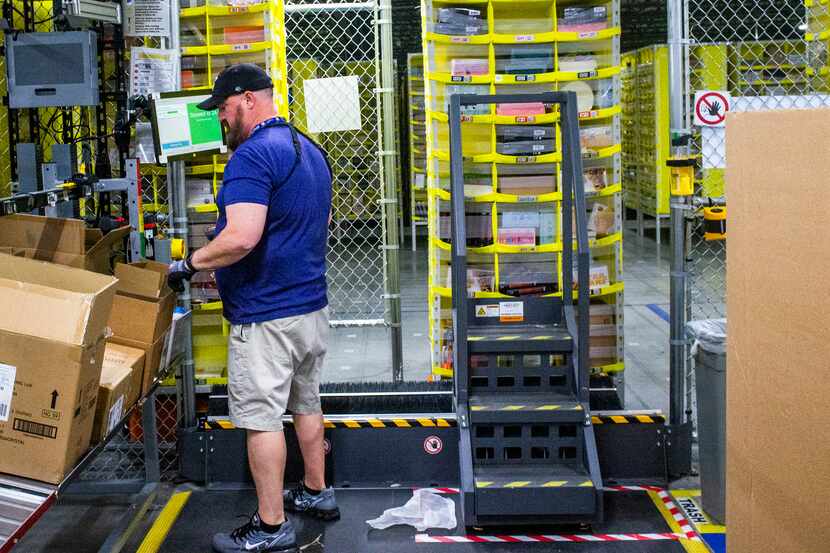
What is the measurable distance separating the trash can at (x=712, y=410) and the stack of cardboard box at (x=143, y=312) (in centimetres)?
256

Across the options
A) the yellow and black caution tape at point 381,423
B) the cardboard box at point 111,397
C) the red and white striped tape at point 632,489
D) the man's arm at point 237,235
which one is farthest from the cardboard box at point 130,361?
the red and white striped tape at point 632,489

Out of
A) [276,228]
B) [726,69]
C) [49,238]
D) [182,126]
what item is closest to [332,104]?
[182,126]

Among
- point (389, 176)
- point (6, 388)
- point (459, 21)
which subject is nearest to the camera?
point (6, 388)

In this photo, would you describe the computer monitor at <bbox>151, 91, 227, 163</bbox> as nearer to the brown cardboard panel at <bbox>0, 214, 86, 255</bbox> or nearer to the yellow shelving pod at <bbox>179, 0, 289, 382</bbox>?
the yellow shelving pod at <bbox>179, 0, 289, 382</bbox>

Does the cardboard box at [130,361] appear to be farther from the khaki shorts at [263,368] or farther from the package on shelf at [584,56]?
the package on shelf at [584,56]

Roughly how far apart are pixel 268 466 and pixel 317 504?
22.4 inches

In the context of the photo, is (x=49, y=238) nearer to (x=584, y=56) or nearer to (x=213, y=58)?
(x=213, y=58)

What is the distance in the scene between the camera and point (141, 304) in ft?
13.5

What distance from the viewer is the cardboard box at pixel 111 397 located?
11.8 ft

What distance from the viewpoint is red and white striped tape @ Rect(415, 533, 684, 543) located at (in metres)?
4.41

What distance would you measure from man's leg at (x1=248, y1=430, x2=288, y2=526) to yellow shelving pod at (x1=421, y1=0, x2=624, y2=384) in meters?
1.76

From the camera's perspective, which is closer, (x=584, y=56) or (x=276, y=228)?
(x=276, y=228)

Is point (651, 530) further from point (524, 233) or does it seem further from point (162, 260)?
point (162, 260)

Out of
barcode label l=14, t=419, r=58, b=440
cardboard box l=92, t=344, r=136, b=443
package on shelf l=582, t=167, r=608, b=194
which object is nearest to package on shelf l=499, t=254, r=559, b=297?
package on shelf l=582, t=167, r=608, b=194
